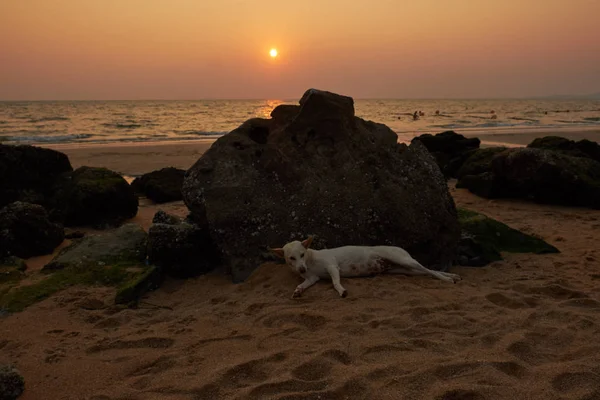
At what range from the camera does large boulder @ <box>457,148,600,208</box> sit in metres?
11.7

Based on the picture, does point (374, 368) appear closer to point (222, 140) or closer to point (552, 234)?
point (222, 140)

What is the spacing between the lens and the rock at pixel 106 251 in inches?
292

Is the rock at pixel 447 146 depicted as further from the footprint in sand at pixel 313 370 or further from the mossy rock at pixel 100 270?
the footprint in sand at pixel 313 370

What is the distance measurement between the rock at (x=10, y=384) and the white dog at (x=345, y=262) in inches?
118

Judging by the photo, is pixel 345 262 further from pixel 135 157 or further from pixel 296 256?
pixel 135 157

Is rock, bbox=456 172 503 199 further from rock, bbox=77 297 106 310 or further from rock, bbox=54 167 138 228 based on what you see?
rock, bbox=77 297 106 310

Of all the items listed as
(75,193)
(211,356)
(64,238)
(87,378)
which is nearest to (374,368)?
(211,356)

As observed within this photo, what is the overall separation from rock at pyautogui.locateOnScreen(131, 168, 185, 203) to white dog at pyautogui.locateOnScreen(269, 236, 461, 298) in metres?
7.87

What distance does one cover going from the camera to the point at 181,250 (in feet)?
23.1

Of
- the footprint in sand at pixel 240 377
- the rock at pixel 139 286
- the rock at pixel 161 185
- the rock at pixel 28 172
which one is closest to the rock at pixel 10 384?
the footprint in sand at pixel 240 377

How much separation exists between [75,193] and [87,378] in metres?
7.36

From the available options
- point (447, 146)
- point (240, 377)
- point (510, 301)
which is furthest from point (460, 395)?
point (447, 146)

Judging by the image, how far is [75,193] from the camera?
416 inches

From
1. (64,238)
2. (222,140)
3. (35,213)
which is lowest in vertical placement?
(64,238)
